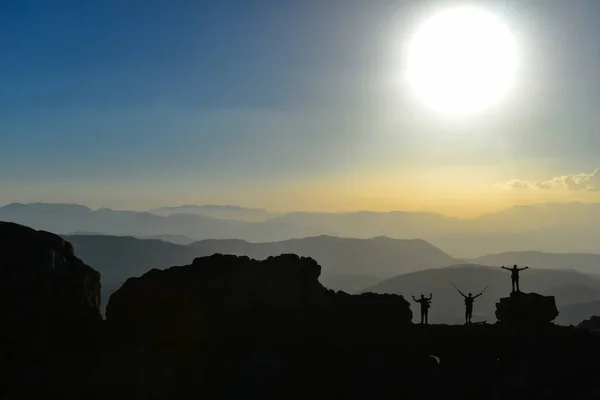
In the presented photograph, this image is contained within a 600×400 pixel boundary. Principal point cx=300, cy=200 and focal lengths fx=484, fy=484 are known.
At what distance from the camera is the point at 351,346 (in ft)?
124

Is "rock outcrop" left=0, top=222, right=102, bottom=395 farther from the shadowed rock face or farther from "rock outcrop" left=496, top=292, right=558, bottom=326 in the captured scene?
"rock outcrop" left=496, top=292, right=558, bottom=326

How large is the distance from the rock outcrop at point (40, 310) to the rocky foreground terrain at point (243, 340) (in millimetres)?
88

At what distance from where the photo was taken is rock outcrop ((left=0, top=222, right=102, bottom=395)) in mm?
38875

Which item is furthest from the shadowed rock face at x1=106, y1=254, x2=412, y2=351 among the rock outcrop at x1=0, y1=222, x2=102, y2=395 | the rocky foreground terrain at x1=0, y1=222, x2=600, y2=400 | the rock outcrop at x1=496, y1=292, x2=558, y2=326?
the rock outcrop at x1=496, y1=292, x2=558, y2=326

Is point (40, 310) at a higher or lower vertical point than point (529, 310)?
lower

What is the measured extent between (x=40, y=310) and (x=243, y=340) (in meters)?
17.6

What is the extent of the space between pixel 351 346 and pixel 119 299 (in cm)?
2051

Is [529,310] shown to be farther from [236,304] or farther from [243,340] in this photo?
[236,304]

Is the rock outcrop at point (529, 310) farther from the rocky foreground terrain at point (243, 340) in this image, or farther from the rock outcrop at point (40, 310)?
the rock outcrop at point (40, 310)

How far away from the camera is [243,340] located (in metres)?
39.3

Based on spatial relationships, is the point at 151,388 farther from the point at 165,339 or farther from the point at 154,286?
the point at 154,286

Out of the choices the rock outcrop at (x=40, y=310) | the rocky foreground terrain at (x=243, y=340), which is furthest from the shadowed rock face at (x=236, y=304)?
the rock outcrop at (x=40, y=310)

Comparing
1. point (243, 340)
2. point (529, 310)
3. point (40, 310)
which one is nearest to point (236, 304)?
point (243, 340)

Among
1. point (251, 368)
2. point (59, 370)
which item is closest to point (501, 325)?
point (251, 368)
